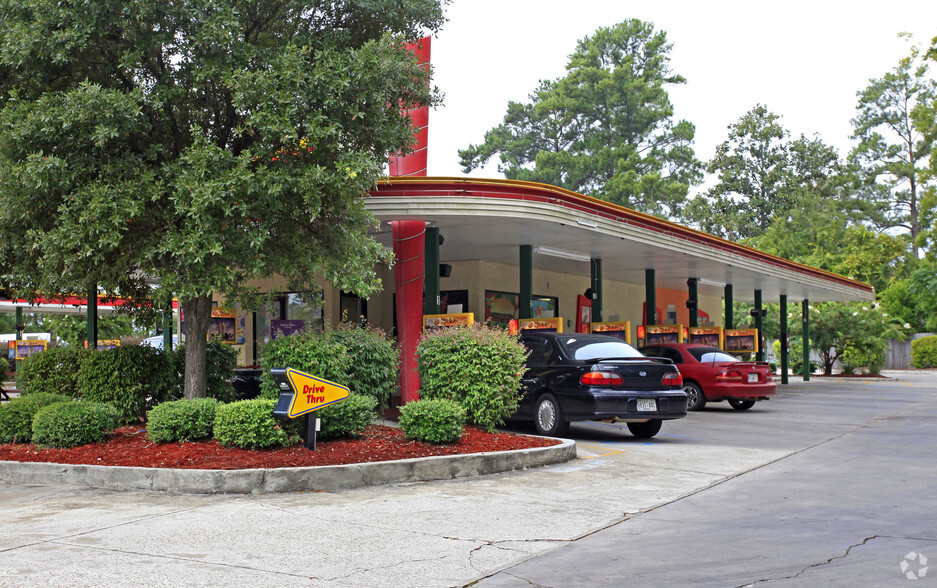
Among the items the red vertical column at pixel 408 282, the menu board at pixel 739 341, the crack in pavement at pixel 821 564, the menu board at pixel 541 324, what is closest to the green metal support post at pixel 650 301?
the menu board at pixel 739 341

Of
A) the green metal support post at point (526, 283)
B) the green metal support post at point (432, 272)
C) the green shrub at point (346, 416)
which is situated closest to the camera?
the green shrub at point (346, 416)

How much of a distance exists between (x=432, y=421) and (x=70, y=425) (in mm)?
4430

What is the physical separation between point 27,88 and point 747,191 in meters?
63.0

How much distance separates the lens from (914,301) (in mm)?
56750

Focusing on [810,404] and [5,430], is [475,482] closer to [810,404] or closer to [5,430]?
[5,430]

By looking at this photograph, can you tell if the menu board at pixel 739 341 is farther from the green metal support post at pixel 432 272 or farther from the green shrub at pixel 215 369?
the green shrub at pixel 215 369

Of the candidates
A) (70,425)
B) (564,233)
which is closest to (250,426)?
(70,425)

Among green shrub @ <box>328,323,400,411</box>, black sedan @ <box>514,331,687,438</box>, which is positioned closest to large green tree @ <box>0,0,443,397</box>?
green shrub @ <box>328,323,400,411</box>

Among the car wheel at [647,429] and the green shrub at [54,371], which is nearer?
the green shrub at [54,371]

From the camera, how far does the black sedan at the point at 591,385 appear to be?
1260 cm

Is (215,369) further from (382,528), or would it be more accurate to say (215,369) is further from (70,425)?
(382,528)

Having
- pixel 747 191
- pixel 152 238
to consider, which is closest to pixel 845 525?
pixel 152 238

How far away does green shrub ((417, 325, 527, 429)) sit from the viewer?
11812 millimetres

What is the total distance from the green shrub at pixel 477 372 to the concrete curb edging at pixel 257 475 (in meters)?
1.85
